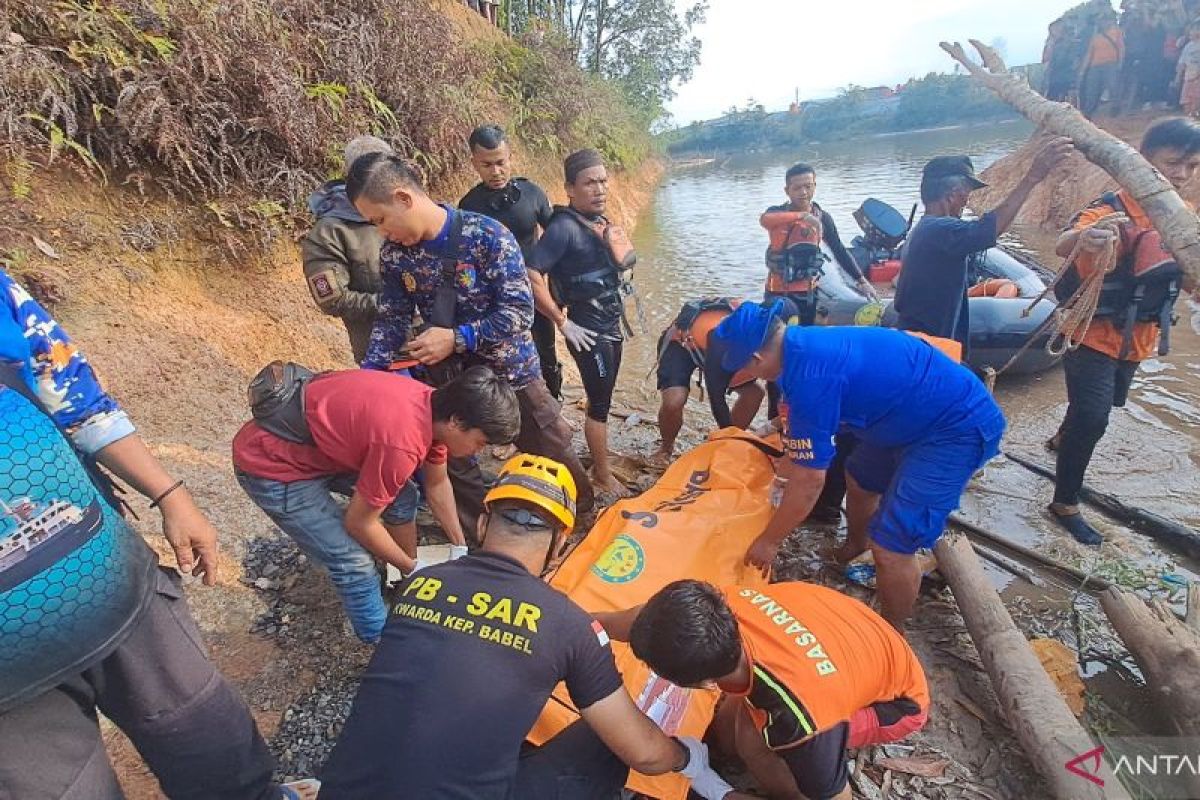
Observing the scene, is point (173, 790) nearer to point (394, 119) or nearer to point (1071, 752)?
point (1071, 752)

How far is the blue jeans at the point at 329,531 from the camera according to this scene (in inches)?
83.8

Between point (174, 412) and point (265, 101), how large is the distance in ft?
7.90

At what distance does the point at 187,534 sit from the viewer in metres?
1.62

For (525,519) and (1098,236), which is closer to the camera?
→ (525,519)

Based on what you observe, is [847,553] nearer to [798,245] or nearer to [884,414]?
[884,414]

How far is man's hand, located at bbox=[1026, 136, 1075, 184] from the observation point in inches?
113

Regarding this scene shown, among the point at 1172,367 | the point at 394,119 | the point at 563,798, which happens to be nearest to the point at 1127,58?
the point at 1172,367

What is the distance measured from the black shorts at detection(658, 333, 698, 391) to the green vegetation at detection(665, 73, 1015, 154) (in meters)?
31.5

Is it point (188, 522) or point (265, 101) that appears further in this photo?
point (265, 101)

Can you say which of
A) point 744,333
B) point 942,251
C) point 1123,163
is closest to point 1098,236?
point 1123,163

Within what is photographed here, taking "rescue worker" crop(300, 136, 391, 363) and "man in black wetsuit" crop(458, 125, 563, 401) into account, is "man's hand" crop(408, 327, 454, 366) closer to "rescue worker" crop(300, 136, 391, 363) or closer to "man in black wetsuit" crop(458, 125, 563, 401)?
"rescue worker" crop(300, 136, 391, 363)

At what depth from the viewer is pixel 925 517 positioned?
2420 mm

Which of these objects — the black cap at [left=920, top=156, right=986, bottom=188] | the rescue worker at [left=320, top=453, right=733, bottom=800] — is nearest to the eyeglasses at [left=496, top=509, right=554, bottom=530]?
the rescue worker at [left=320, top=453, right=733, bottom=800]

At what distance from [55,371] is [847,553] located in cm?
313
